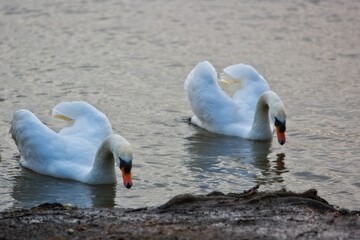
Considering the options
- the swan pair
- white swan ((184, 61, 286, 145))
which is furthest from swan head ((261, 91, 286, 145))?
white swan ((184, 61, 286, 145))

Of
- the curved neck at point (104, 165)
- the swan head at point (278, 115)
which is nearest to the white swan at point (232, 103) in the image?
the swan head at point (278, 115)

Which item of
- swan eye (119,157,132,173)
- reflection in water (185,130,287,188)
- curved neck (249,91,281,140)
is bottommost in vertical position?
reflection in water (185,130,287,188)

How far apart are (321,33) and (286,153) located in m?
6.79

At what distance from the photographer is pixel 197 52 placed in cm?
1825

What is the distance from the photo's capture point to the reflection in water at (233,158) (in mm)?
12211

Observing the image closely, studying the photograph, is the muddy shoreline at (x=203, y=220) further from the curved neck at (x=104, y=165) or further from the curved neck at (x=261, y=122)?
the curved neck at (x=261, y=122)

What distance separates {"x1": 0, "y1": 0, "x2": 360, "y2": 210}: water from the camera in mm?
11750

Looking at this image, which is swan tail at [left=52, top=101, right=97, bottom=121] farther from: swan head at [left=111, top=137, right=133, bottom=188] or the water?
swan head at [left=111, top=137, right=133, bottom=188]

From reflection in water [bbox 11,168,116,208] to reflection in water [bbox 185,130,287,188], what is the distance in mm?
1322

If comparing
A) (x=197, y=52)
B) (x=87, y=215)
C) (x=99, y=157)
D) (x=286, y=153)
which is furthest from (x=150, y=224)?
(x=197, y=52)

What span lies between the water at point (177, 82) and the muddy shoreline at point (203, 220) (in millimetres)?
1463

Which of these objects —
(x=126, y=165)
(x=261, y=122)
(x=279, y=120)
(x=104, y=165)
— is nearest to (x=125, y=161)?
(x=126, y=165)

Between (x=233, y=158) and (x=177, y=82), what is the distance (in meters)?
3.55

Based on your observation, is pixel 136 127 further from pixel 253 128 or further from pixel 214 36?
pixel 214 36
